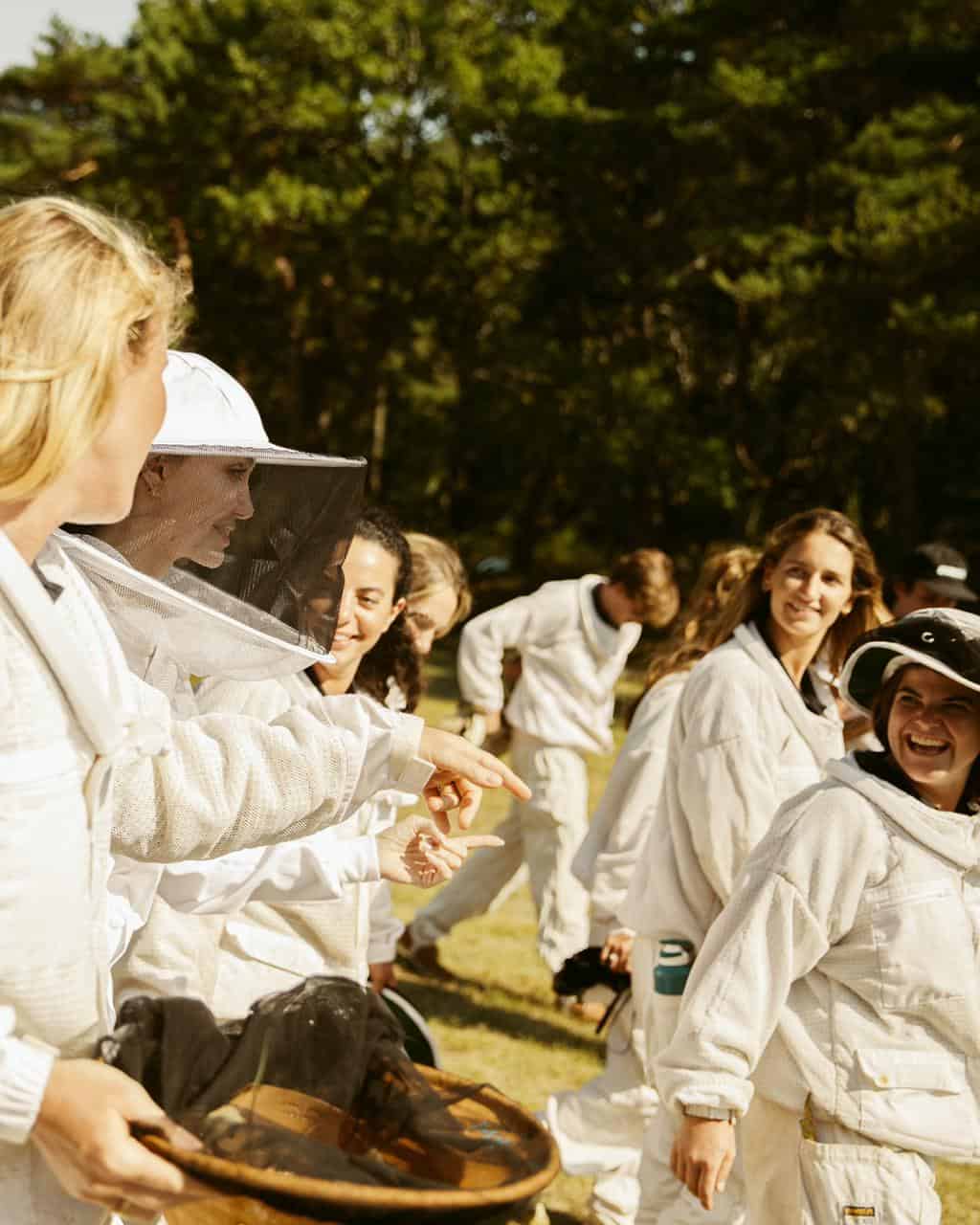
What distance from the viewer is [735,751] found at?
4559 mm

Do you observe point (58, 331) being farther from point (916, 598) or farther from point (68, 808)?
point (916, 598)

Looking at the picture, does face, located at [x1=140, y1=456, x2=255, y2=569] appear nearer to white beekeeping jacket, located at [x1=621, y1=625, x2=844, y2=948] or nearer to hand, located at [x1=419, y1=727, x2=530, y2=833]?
hand, located at [x1=419, y1=727, x2=530, y2=833]

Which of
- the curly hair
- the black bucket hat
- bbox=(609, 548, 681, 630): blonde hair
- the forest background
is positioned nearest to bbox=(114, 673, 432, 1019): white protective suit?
the curly hair

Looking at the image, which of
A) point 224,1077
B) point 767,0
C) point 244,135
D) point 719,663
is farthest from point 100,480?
point 244,135

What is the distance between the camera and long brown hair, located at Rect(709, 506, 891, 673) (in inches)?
197

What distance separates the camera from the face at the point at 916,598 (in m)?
7.90

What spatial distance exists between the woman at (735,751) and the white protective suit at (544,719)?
3.81m

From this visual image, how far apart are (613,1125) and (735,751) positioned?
1.94 m

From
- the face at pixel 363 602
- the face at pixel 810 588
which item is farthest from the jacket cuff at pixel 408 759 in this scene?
the face at pixel 810 588

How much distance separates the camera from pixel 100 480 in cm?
182

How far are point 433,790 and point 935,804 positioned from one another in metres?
1.54

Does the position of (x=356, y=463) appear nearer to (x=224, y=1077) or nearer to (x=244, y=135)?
(x=224, y=1077)

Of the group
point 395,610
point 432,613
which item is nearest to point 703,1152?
point 395,610

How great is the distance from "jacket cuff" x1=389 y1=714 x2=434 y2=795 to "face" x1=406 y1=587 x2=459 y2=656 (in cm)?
327
